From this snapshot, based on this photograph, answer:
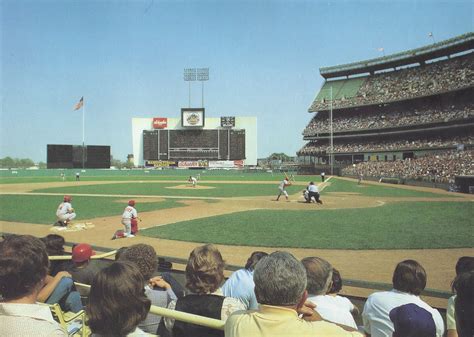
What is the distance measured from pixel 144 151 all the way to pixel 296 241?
83.4 metres

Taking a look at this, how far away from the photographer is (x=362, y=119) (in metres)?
77.8

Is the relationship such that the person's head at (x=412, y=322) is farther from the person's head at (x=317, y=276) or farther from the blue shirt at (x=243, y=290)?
the blue shirt at (x=243, y=290)

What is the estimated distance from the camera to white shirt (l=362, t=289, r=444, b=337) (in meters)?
3.63

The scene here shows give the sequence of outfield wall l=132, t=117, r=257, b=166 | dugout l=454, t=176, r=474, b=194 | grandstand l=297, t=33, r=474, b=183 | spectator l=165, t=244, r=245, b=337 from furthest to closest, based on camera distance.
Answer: outfield wall l=132, t=117, r=257, b=166 → grandstand l=297, t=33, r=474, b=183 → dugout l=454, t=176, r=474, b=194 → spectator l=165, t=244, r=245, b=337

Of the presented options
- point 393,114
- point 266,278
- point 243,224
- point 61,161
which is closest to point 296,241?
point 243,224

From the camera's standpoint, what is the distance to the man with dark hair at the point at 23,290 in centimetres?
229

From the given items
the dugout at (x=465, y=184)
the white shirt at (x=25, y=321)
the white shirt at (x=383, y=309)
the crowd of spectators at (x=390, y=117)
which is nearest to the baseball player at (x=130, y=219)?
the white shirt at (x=383, y=309)

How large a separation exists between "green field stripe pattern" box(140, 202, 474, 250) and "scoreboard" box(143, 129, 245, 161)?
69909mm

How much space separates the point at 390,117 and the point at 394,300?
73504 millimetres

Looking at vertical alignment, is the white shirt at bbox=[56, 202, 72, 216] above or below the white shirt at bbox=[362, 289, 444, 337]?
below

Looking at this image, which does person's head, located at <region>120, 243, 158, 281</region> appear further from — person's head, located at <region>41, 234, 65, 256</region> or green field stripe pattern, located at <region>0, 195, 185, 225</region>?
green field stripe pattern, located at <region>0, 195, 185, 225</region>

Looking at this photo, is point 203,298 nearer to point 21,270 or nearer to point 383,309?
point 21,270

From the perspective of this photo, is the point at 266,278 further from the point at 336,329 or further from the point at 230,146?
the point at 230,146

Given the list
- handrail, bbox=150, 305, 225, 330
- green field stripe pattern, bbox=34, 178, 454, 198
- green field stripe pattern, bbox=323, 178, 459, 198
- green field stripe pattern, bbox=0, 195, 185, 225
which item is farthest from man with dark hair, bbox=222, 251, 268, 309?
green field stripe pattern, bbox=323, 178, 459, 198
